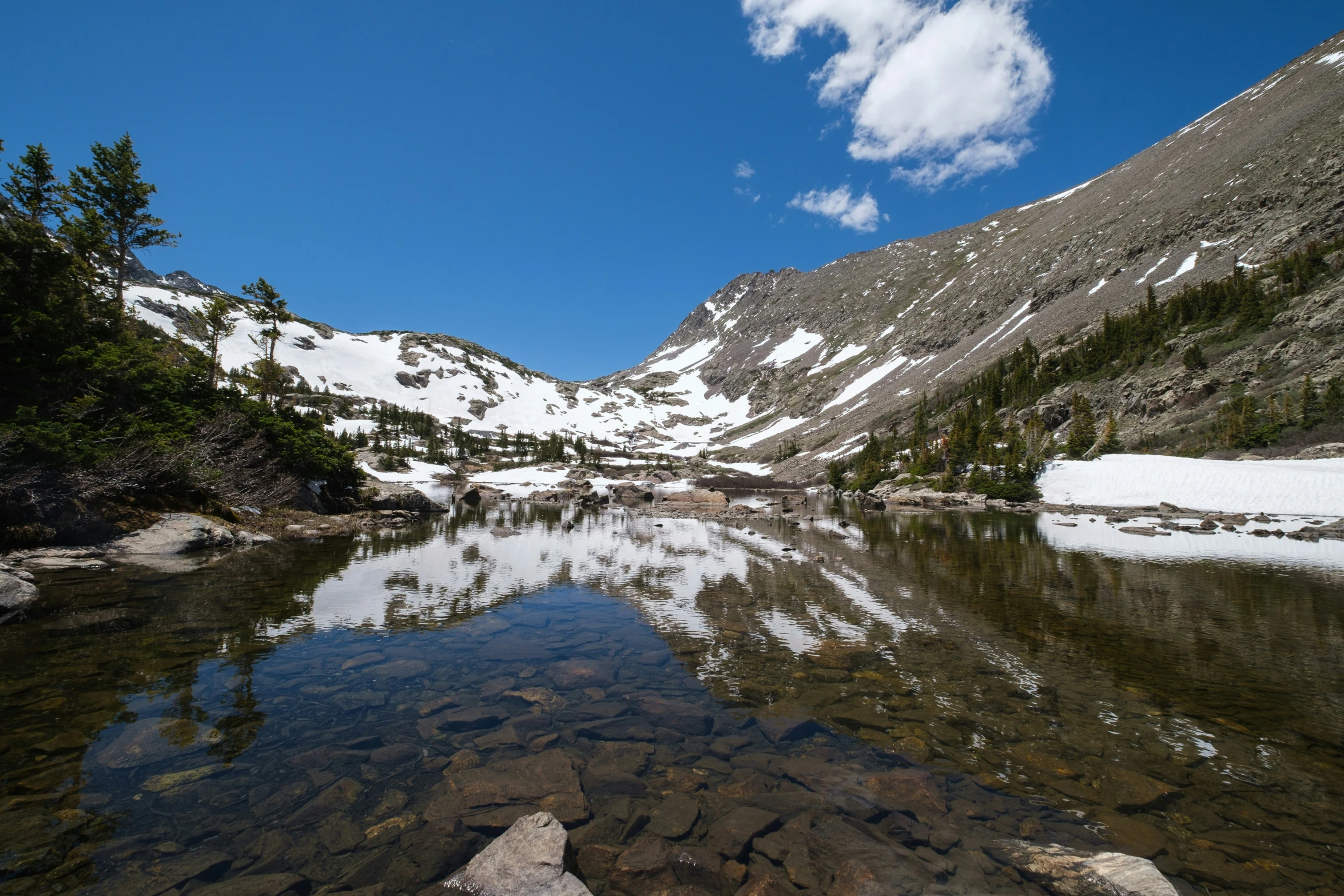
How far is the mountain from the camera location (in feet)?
245

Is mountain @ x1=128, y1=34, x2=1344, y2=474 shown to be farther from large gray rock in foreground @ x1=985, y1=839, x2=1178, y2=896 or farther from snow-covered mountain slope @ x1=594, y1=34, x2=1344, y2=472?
large gray rock in foreground @ x1=985, y1=839, x2=1178, y2=896

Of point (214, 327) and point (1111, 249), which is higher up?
point (1111, 249)

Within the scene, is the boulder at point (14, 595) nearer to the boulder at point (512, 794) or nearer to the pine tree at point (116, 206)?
the boulder at point (512, 794)

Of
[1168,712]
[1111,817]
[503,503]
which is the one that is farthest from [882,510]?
[1111,817]

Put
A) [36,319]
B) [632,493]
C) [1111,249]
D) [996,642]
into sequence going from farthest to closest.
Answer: [1111,249], [632,493], [36,319], [996,642]

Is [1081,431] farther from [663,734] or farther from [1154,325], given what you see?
→ [663,734]

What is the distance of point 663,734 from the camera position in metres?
6.55

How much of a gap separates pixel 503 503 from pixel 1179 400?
7190 cm

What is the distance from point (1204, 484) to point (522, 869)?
163ft

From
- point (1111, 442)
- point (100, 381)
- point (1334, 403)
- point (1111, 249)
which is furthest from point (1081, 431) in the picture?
point (100, 381)

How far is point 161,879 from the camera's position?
12.7 ft

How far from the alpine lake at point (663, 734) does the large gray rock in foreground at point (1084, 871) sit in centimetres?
17

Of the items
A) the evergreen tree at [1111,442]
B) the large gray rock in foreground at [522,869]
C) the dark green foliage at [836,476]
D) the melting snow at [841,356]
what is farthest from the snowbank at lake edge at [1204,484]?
the melting snow at [841,356]

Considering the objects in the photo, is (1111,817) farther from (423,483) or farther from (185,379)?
(423,483)
